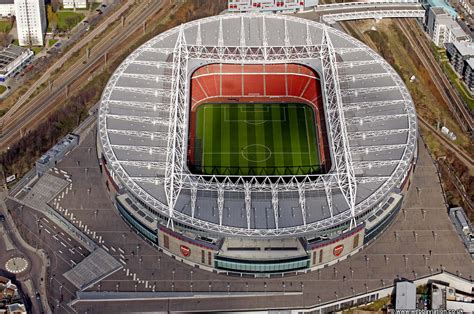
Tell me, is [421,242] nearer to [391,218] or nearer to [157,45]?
[391,218]

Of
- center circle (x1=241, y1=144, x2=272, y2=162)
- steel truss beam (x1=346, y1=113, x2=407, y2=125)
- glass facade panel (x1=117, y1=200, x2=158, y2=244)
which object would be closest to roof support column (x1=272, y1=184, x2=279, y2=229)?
glass facade panel (x1=117, y1=200, x2=158, y2=244)

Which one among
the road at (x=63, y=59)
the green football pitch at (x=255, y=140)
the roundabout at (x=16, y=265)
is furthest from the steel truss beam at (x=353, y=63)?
the roundabout at (x=16, y=265)

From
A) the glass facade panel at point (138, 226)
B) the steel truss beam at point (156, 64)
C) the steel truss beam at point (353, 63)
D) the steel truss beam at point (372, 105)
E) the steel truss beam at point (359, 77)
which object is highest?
the steel truss beam at point (156, 64)

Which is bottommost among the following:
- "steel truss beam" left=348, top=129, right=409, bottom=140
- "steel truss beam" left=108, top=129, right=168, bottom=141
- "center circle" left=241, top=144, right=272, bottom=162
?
"center circle" left=241, top=144, right=272, bottom=162

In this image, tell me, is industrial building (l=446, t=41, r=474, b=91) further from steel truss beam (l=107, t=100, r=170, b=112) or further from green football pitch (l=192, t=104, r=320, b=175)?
steel truss beam (l=107, t=100, r=170, b=112)

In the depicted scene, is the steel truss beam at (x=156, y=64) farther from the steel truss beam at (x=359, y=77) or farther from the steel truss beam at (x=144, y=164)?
the steel truss beam at (x=359, y=77)
